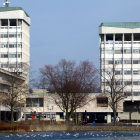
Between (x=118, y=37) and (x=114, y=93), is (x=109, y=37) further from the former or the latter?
(x=114, y=93)

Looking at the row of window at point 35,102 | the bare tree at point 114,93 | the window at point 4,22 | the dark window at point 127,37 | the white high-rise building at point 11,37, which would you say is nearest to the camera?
the bare tree at point 114,93

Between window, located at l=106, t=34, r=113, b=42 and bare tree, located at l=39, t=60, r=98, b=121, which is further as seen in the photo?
window, located at l=106, t=34, r=113, b=42

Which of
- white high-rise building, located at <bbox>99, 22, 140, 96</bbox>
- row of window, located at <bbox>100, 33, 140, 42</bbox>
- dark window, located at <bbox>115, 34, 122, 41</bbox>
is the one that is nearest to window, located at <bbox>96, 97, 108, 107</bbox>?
white high-rise building, located at <bbox>99, 22, 140, 96</bbox>

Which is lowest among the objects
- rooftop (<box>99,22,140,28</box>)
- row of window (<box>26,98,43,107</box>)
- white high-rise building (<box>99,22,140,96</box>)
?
row of window (<box>26,98,43,107</box>)

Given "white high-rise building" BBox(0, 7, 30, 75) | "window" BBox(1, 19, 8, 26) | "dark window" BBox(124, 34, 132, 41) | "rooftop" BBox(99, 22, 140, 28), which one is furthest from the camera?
"dark window" BBox(124, 34, 132, 41)

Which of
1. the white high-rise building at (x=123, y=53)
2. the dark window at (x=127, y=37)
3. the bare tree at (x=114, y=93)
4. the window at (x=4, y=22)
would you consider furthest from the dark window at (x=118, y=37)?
the window at (x=4, y=22)

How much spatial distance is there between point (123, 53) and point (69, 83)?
1930 inches

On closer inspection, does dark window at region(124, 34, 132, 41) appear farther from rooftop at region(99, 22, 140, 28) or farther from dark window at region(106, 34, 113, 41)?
dark window at region(106, 34, 113, 41)

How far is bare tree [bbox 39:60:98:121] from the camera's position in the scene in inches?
4326

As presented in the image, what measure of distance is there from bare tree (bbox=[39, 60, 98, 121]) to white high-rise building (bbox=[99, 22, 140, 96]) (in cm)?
2058

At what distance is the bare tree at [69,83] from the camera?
10988 centimetres

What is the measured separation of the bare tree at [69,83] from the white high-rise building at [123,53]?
67.5 feet

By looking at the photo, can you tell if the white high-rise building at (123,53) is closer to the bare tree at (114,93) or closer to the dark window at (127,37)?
the dark window at (127,37)

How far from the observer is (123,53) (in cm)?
15912
